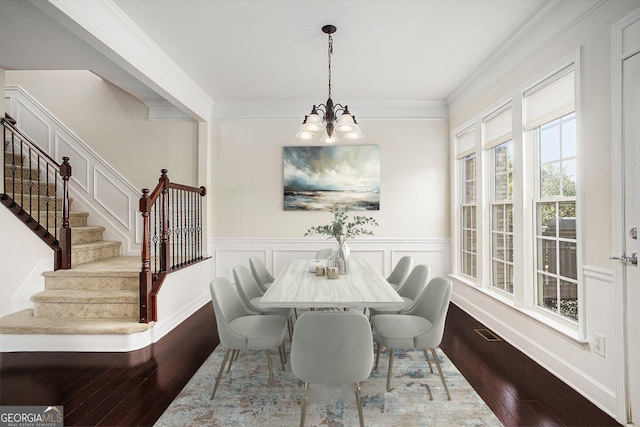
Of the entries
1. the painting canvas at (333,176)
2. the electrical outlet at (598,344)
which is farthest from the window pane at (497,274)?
the painting canvas at (333,176)

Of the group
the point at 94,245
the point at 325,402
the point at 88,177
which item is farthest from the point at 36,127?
the point at 325,402

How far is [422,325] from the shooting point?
7.95ft

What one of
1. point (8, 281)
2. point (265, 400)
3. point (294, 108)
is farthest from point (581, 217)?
point (8, 281)

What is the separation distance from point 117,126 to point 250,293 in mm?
3739

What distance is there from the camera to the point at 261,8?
2.71 meters

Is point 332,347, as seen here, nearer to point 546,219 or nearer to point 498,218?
point 546,219

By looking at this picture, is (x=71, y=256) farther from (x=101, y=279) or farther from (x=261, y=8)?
(x=261, y=8)

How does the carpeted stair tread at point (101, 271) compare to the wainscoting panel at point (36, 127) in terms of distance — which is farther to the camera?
the wainscoting panel at point (36, 127)

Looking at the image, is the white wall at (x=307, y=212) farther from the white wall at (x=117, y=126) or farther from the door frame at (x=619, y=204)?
the door frame at (x=619, y=204)

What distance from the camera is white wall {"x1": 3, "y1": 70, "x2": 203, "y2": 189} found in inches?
193

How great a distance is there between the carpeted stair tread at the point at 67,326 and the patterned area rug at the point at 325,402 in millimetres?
990

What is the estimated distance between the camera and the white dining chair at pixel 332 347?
65.3 inches

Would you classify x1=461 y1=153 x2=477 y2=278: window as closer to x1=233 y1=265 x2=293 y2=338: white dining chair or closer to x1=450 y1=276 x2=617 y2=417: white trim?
x1=450 y1=276 x2=617 y2=417: white trim

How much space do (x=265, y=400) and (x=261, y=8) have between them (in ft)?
10.2
